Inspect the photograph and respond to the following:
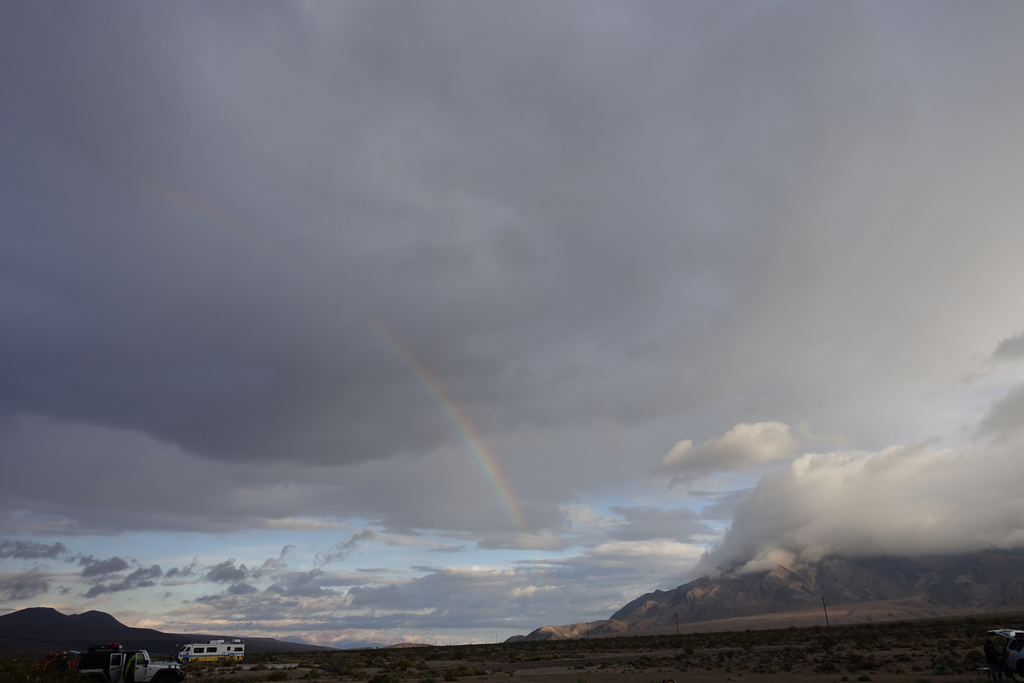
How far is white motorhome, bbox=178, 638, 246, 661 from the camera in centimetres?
8755

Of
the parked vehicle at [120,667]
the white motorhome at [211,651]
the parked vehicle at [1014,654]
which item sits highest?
the parked vehicle at [120,667]

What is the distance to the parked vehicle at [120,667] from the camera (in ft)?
115

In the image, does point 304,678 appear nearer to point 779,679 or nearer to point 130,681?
point 130,681

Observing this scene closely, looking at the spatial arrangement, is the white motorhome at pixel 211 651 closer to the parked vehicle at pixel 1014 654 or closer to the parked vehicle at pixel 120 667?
the parked vehicle at pixel 120 667

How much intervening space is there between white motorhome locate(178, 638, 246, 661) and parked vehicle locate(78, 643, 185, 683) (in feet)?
191

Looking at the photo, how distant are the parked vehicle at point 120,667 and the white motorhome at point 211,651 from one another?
58095 millimetres

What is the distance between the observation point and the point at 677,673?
53.4 m

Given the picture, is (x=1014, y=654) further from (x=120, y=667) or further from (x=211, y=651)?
(x=211, y=651)

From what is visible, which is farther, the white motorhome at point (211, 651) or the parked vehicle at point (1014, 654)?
the white motorhome at point (211, 651)

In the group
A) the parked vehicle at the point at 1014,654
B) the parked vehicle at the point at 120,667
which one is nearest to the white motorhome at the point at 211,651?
the parked vehicle at the point at 120,667

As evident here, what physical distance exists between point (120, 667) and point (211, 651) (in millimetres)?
65016

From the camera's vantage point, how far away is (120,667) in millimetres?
35844

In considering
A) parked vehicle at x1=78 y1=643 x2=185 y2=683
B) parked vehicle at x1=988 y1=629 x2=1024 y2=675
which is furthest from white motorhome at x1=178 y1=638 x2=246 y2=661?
parked vehicle at x1=988 y1=629 x2=1024 y2=675

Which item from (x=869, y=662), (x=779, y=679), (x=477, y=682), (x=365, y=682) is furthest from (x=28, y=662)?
(x=869, y=662)
